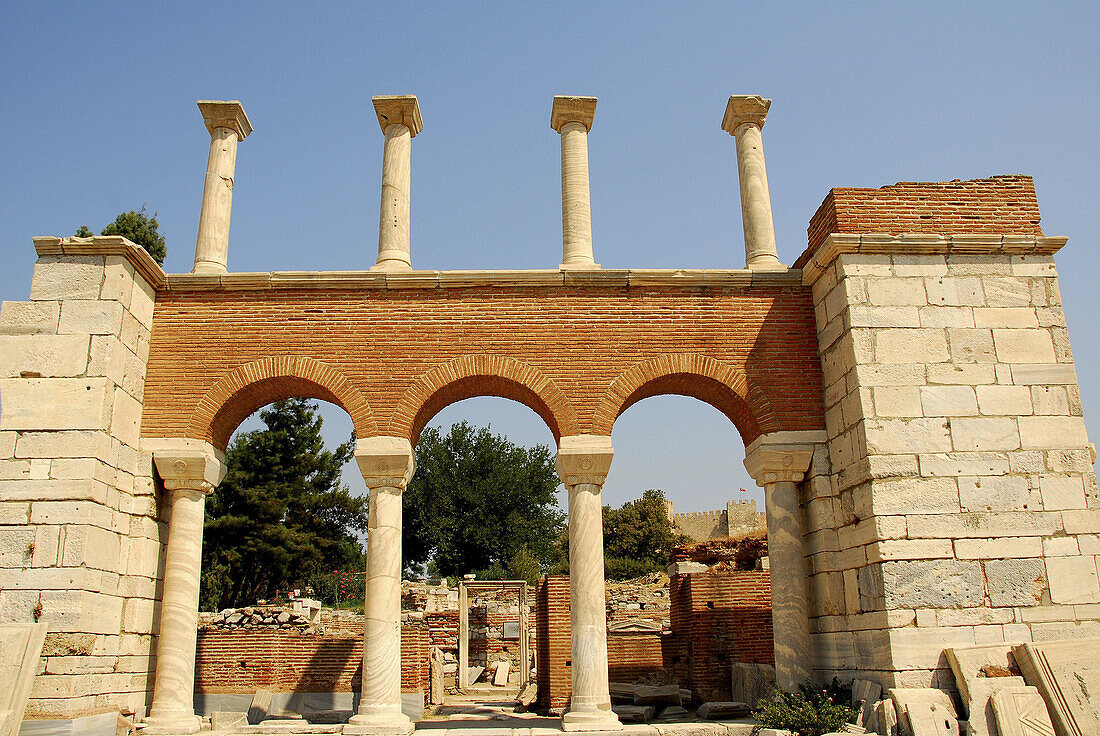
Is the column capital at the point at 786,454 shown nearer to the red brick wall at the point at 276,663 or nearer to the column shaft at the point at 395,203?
the column shaft at the point at 395,203

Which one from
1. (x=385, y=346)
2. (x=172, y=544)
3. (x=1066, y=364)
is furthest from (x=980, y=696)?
(x=172, y=544)

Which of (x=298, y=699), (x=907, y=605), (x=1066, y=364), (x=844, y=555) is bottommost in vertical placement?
(x=298, y=699)

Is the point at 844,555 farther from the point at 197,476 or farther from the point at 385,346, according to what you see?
the point at 197,476

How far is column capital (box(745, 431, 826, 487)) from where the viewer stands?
34.3 feet

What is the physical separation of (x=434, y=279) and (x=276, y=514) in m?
23.8

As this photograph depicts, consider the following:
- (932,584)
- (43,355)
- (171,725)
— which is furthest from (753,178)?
(171,725)

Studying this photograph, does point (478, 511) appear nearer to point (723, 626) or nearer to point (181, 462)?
point (723, 626)

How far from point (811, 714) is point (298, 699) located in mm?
9996

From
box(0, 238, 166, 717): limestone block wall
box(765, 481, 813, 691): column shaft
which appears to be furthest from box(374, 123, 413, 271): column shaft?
box(765, 481, 813, 691): column shaft

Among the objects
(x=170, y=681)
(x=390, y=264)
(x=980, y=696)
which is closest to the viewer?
(x=980, y=696)

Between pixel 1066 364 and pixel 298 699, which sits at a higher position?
pixel 1066 364

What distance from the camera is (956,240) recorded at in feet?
33.0

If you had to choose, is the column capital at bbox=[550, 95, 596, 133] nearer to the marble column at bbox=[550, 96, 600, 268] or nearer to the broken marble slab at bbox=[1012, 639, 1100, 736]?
the marble column at bbox=[550, 96, 600, 268]

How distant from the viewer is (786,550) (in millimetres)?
10281
